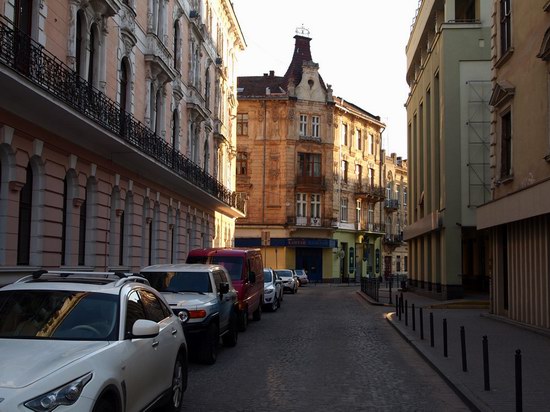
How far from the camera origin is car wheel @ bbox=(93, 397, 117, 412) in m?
5.36

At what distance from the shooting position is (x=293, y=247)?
6122 centimetres

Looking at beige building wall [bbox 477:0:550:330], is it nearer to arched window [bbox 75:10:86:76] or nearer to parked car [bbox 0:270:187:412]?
parked car [bbox 0:270:187:412]

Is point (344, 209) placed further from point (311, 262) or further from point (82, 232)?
point (82, 232)

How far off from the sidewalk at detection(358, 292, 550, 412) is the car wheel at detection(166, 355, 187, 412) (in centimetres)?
362

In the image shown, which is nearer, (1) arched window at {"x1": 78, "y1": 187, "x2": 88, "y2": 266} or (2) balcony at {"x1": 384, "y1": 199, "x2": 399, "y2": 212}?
(1) arched window at {"x1": 78, "y1": 187, "x2": 88, "y2": 266}

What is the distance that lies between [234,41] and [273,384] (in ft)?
142

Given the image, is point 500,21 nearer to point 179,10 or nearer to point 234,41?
point 179,10

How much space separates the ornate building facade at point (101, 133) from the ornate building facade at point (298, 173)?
23048 mm

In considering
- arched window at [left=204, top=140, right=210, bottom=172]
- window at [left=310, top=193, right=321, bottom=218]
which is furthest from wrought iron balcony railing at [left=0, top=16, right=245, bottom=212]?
window at [left=310, top=193, right=321, bottom=218]

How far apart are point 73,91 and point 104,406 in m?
13.7

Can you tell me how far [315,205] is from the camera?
2467 inches

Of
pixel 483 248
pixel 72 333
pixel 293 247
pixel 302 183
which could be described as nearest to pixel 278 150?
pixel 302 183

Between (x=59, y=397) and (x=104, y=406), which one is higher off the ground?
(x=59, y=397)

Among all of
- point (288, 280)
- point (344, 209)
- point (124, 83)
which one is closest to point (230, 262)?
point (124, 83)
